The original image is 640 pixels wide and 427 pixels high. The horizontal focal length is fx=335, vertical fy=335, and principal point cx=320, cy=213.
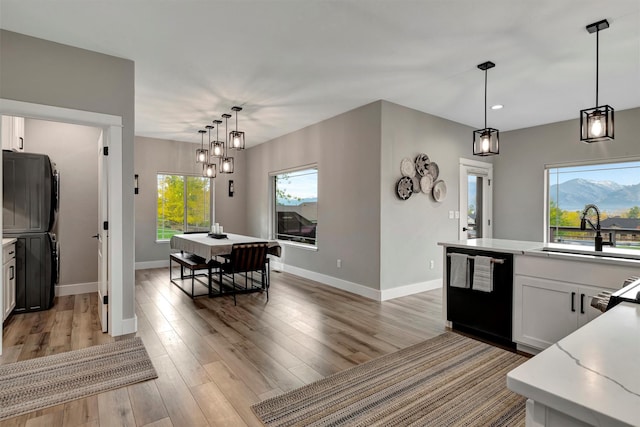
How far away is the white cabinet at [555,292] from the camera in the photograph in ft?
8.04

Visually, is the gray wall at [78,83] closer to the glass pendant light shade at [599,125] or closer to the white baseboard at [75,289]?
the white baseboard at [75,289]

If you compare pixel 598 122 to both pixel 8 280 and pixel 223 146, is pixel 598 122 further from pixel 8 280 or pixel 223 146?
pixel 8 280

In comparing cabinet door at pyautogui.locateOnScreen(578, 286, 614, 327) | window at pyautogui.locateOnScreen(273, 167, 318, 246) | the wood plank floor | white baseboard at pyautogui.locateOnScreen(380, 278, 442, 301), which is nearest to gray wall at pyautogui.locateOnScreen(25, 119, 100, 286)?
the wood plank floor

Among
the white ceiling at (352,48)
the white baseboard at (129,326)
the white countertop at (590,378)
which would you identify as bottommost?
the white baseboard at (129,326)

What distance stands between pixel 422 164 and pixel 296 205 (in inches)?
99.0

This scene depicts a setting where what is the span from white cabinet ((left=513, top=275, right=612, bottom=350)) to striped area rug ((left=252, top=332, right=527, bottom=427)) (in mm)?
248

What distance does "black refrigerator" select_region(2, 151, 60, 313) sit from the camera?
12.5ft

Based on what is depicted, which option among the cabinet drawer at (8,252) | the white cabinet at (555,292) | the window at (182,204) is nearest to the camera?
the white cabinet at (555,292)

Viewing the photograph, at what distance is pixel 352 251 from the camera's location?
4.95m

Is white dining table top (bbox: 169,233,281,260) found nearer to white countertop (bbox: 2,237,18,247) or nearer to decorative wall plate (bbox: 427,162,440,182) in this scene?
white countertop (bbox: 2,237,18,247)

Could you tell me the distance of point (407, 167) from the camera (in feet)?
15.8

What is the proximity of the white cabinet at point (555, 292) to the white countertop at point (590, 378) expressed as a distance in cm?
188

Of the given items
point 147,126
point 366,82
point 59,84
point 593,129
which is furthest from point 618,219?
point 147,126

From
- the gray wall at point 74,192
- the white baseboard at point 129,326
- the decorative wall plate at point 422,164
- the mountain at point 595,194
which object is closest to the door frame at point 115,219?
the white baseboard at point 129,326
